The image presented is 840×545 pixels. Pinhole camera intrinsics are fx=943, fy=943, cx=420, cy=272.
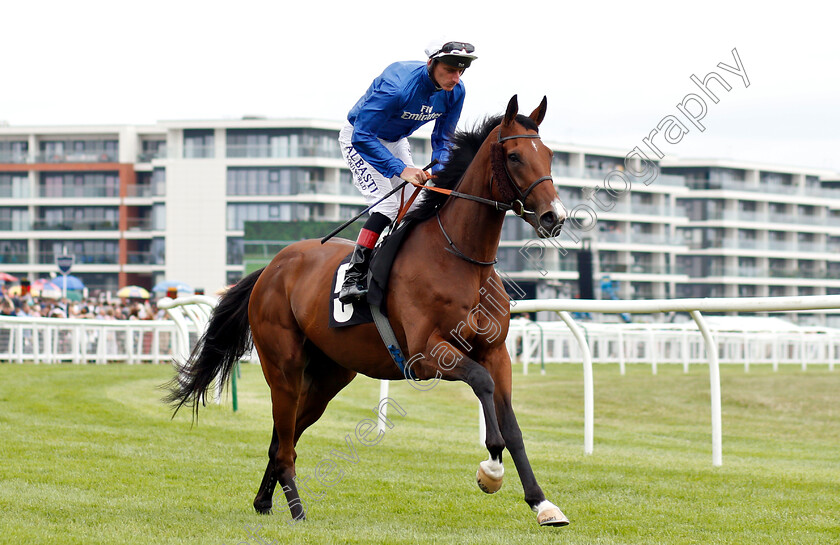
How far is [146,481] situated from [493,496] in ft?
6.80

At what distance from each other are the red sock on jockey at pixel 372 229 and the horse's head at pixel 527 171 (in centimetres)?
86

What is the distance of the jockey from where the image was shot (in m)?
4.82

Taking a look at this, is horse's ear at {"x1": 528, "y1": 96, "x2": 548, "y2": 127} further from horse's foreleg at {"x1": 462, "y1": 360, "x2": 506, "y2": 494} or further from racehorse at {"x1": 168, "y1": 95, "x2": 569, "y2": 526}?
horse's foreleg at {"x1": 462, "y1": 360, "x2": 506, "y2": 494}

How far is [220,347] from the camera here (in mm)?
6207

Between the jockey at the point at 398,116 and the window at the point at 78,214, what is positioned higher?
the window at the point at 78,214

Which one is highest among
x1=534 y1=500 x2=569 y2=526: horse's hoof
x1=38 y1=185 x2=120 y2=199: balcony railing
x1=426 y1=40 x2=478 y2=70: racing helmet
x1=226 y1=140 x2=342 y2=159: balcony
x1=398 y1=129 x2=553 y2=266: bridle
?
x1=226 y1=140 x2=342 y2=159: balcony

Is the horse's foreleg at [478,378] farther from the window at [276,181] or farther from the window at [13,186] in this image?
the window at [13,186]

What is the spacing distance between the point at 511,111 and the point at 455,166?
57 centimetres

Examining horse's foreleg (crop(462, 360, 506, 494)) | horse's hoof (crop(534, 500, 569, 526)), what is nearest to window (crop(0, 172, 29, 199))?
horse's foreleg (crop(462, 360, 506, 494))

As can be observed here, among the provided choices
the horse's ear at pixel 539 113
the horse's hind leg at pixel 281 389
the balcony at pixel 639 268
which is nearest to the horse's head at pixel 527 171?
the horse's ear at pixel 539 113

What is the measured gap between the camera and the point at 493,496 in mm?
5312

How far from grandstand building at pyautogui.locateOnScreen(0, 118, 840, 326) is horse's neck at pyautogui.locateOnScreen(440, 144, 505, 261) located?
4638 centimetres

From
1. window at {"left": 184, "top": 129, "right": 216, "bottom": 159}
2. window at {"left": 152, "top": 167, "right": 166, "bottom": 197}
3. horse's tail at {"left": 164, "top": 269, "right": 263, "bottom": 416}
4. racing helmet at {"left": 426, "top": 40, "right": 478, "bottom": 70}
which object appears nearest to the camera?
racing helmet at {"left": 426, "top": 40, "right": 478, "bottom": 70}

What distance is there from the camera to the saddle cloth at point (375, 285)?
4777mm
